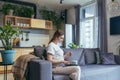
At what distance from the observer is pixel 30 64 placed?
269cm

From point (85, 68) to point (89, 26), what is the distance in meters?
3.18

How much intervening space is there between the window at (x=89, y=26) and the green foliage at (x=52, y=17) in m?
1.04

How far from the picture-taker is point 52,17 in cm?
684

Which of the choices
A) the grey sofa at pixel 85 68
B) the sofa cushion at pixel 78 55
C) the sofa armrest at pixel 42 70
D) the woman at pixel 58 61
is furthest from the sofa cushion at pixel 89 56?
the sofa armrest at pixel 42 70

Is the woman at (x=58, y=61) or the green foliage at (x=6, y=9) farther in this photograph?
the green foliage at (x=6, y=9)

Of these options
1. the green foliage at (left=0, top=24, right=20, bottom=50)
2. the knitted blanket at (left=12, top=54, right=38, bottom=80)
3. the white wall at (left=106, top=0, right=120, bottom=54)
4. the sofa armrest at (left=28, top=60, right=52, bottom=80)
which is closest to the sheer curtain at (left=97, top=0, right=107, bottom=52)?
the white wall at (left=106, top=0, right=120, bottom=54)

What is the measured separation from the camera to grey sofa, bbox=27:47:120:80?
8.08 feet

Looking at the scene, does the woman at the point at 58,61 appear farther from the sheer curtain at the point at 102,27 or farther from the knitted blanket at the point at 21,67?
the sheer curtain at the point at 102,27

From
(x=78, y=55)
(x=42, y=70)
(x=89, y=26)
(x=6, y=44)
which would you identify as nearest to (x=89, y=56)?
(x=78, y=55)

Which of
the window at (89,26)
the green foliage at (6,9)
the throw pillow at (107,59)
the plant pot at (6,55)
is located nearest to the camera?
the plant pot at (6,55)

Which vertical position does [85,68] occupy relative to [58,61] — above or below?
below

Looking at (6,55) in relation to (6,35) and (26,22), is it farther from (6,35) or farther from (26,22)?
(26,22)

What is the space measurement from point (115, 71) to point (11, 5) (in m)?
4.19

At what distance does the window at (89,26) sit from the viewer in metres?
5.71
